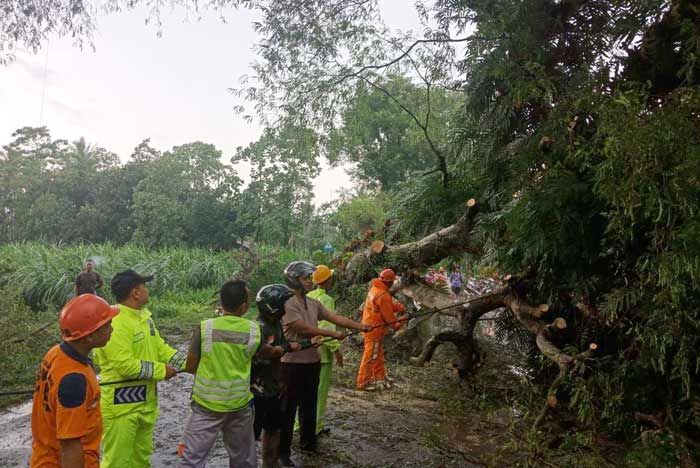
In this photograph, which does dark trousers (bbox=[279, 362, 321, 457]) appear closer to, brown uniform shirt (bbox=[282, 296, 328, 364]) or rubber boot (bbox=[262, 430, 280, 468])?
brown uniform shirt (bbox=[282, 296, 328, 364])

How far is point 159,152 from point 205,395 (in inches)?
1584

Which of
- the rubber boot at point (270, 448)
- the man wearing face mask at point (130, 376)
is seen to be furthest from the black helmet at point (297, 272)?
the man wearing face mask at point (130, 376)

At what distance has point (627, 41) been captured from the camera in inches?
186

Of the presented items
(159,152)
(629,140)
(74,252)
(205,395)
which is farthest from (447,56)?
(159,152)

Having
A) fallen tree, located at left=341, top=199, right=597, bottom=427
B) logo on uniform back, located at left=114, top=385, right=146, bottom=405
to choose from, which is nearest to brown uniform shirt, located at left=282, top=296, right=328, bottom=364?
logo on uniform back, located at left=114, top=385, right=146, bottom=405

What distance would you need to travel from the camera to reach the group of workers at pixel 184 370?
2.41 m

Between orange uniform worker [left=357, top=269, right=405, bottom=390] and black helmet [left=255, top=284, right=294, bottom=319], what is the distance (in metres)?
3.71

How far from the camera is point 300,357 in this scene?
15.6 feet

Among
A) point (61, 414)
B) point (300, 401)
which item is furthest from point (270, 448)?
point (61, 414)

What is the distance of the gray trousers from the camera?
3.42m

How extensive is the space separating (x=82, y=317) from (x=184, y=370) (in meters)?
1.11

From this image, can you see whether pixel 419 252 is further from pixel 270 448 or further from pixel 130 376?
pixel 130 376

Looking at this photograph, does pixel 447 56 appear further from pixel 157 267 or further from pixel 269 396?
pixel 157 267

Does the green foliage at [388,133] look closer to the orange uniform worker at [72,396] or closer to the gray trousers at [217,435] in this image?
the gray trousers at [217,435]
